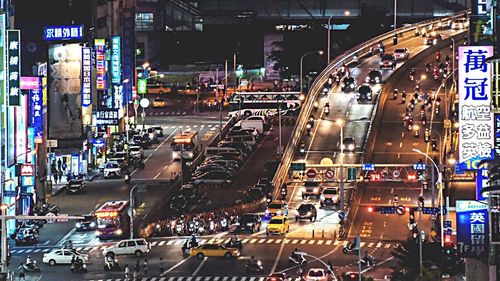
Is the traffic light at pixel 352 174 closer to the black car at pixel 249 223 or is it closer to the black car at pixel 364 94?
the black car at pixel 249 223

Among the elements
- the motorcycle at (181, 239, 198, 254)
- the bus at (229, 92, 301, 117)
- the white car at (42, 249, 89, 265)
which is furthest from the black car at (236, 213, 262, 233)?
the bus at (229, 92, 301, 117)

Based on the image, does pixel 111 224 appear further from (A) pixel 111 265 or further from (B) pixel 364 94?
(B) pixel 364 94

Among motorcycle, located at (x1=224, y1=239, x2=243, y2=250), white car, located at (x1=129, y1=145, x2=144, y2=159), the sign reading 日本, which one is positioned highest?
the sign reading 日本

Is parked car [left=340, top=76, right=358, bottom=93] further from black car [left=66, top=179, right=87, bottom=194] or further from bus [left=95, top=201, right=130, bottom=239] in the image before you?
bus [left=95, top=201, right=130, bottom=239]

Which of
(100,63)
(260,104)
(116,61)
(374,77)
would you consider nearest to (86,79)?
(100,63)

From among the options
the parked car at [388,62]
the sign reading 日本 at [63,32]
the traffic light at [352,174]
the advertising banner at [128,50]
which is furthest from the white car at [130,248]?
the parked car at [388,62]
